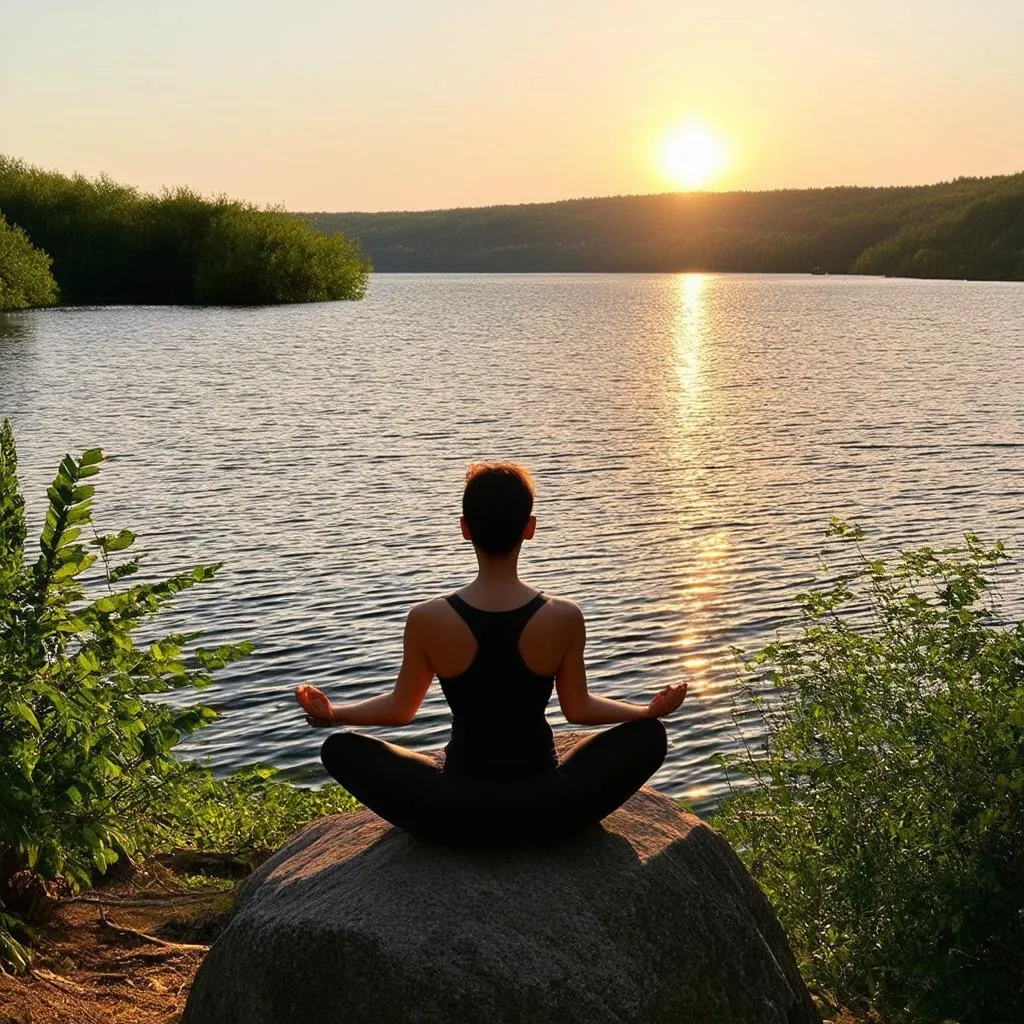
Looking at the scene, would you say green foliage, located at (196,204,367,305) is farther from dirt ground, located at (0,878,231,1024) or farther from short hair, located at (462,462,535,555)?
short hair, located at (462,462,535,555)

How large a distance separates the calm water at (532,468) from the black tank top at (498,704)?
780cm

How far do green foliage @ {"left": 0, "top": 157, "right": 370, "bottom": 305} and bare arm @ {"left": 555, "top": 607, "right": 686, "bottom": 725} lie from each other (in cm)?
10863

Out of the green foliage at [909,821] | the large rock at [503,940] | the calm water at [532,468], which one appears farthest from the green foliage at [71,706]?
the calm water at [532,468]

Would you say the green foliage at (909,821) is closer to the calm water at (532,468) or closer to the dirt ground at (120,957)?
the dirt ground at (120,957)

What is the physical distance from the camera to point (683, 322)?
351ft

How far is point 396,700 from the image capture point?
239 inches

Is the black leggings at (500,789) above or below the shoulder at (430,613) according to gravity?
below

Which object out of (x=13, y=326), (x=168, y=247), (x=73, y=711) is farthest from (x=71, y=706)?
(x=168, y=247)

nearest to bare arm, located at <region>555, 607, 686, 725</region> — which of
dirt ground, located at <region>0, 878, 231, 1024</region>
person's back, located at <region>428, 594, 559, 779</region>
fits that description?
person's back, located at <region>428, 594, 559, 779</region>

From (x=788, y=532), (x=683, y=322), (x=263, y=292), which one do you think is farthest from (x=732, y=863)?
(x=263, y=292)

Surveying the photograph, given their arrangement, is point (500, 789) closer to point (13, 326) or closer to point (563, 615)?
point (563, 615)

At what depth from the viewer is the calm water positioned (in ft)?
58.8

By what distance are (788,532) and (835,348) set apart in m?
51.0

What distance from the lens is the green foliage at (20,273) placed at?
312 ft
